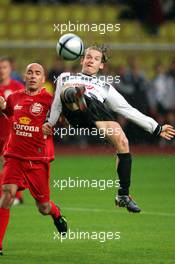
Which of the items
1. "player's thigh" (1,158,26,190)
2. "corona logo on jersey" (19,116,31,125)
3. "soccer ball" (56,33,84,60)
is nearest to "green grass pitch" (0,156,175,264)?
"player's thigh" (1,158,26,190)

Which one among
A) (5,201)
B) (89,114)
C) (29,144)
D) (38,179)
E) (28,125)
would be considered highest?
(89,114)

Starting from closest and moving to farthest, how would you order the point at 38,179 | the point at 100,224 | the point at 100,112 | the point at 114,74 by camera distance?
the point at 100,112 < the point at 38,179 < the point at 100,224 < the point at 114,74

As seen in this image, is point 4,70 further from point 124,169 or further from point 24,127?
point 124,169

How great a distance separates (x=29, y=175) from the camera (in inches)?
449

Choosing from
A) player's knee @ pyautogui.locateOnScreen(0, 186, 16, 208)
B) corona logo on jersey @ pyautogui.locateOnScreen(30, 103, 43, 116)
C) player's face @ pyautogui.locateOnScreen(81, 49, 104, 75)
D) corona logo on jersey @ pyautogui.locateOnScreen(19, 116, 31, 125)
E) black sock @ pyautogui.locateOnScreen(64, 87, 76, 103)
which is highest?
player's face @ pyautogui.locateOnScreen(81, 49, 104, 75)

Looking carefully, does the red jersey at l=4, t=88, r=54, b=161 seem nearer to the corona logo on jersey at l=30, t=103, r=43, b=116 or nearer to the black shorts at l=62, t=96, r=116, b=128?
the corona logo on jersey at l=30, t=103, r=43, b=116

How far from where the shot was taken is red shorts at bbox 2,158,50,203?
1123cm

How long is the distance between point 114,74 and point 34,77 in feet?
46.3

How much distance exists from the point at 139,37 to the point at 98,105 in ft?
56.4

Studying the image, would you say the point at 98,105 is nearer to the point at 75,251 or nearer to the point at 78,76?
the point at 78,76

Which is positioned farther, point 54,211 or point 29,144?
point 54,211

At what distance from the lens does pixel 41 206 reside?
1170cm

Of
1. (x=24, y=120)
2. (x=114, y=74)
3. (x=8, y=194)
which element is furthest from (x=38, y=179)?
(x=114, y=74)

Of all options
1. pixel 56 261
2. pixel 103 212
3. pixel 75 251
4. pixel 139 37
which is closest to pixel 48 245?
pixel 75 251
